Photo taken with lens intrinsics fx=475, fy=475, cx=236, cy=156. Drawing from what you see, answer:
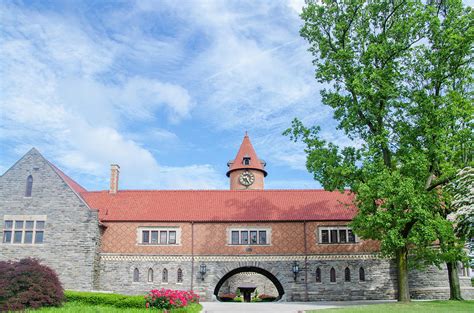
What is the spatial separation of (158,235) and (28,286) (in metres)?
14.3

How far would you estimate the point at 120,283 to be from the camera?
31.8m

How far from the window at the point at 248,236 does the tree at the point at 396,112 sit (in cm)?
955

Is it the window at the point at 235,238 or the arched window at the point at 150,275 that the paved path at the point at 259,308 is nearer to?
the arched window at the point at 150,275

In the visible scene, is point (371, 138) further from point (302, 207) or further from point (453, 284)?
point (302, 207)

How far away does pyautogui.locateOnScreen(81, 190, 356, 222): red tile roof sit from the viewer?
3318 centimetres

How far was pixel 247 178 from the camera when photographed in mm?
48094

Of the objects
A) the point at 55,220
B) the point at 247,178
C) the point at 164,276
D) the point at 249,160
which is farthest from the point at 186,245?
the point at 249,160

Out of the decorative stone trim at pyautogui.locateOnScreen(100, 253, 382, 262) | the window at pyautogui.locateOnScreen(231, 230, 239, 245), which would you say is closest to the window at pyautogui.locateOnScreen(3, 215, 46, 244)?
the decorative stone trim at pyautogui.locateOnScreen(100, 253, 382, 262)

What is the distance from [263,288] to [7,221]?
23.7m

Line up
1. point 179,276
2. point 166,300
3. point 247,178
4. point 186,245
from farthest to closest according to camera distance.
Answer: point 247,178 < point 186,245 < point 179,276 < point 166,300

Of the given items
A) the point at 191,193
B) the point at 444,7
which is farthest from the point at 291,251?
the point at 444,7

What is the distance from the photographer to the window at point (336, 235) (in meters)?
32.3

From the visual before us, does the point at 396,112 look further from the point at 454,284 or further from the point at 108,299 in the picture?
the point at 108,299

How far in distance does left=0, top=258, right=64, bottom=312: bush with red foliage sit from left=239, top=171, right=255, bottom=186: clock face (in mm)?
29245
